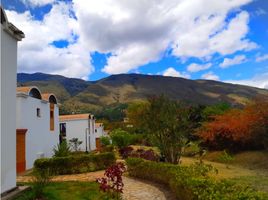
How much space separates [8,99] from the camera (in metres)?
9.99

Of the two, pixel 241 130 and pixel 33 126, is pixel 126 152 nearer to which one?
pixel 33 126

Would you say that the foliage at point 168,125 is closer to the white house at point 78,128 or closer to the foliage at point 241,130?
the foliage at point 241,130

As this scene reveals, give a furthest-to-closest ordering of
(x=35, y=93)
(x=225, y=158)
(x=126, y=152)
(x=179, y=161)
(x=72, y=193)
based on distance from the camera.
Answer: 1. (x=225, y=158)
2. (x=126, y=152)
3. (x=35, y=93)
4. (x=179, y=161)
5. (x=72, y=193)

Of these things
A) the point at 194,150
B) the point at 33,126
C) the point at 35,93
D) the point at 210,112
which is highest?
the point at 35,93

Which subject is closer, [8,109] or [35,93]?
[8,109]

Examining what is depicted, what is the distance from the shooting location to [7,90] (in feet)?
32.9

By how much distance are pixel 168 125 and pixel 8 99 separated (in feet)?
28.9

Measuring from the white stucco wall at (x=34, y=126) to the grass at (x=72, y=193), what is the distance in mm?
8782

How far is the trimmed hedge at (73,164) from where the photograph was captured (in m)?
19.5

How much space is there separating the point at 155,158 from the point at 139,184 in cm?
384

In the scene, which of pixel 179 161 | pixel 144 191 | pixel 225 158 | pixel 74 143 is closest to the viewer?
pixel 144 191

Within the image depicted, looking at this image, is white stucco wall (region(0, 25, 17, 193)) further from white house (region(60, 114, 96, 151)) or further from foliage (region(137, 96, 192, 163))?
white house (region(60, 114, 96, 151))

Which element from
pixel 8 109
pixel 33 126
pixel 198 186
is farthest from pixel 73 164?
pixel 198 186

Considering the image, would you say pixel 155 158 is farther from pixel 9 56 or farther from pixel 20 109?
pixel 9 56
